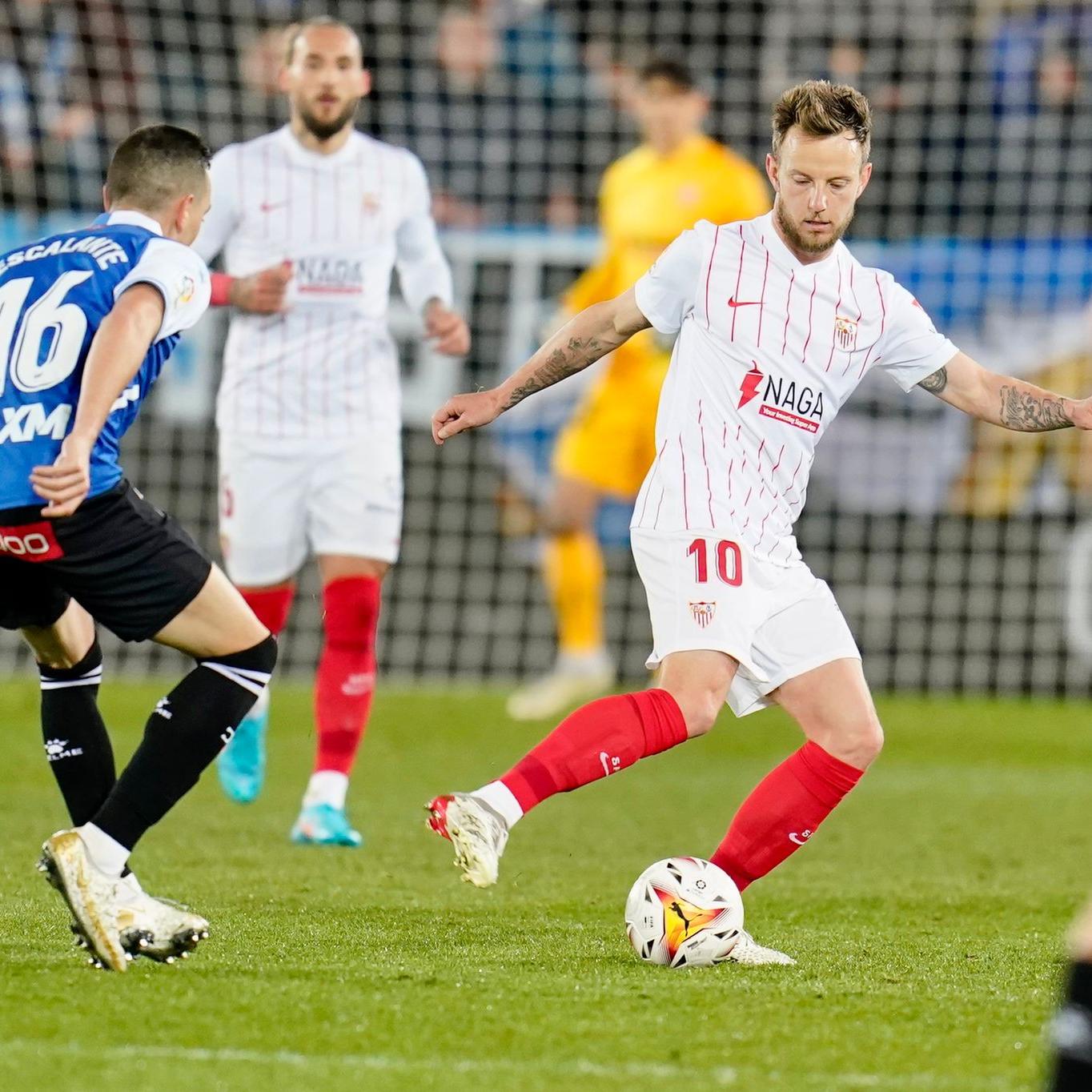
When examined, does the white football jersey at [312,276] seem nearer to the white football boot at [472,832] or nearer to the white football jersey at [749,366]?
the white football jersey at [749,366]

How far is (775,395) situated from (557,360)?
0.51 metres

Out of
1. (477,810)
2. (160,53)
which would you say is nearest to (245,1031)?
(477,810)

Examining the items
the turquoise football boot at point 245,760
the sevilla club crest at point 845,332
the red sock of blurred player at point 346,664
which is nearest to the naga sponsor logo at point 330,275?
the red sock of blurred player at point 346,664

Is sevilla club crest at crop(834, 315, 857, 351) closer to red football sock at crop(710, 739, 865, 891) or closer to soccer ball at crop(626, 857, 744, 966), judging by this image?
red football sock at crop(710, 739, 865, 891)

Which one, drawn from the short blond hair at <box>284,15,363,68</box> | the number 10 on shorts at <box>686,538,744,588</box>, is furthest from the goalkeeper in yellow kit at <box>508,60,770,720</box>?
the number 10 on shorts at <box>686,538,744,588</box>

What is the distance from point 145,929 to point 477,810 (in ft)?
2.28

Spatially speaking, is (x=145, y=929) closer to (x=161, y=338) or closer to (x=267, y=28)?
(x=161, y=338)

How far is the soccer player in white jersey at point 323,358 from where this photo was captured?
651 centimetres

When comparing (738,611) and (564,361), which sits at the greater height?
(564,361)

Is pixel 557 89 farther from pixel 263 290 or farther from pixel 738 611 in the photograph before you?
pixel 738 611

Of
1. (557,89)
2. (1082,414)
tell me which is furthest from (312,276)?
(557,89)

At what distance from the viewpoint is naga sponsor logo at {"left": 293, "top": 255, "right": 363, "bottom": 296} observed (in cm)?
661

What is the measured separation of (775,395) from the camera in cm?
462

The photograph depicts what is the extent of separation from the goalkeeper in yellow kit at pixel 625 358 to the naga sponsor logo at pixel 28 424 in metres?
5.74
